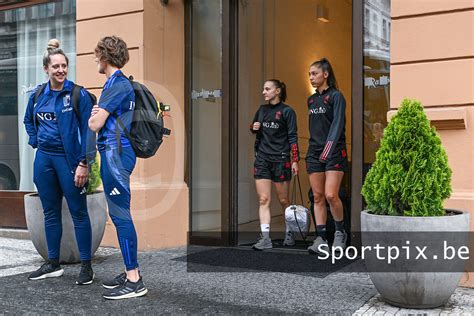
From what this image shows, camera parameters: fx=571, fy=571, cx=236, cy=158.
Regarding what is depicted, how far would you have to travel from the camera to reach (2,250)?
6688mm

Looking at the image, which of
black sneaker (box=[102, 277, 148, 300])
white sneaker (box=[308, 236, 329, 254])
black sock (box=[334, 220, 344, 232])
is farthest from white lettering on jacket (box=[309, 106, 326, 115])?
black sneaker (box=[102, 277, 148, 300])

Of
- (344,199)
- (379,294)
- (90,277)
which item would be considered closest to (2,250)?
(90,277)

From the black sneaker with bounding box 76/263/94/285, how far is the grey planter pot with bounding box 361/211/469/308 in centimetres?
232

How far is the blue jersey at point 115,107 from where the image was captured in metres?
4.20

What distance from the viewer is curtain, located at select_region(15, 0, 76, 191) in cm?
802

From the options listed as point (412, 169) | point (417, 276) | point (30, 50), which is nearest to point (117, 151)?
point (412, 169)

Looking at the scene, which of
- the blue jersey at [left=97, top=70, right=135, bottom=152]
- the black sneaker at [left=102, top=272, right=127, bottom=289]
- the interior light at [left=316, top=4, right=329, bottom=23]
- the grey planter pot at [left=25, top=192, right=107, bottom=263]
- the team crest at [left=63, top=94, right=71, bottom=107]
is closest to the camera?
the blue jersey at [left=97, top=70, right=135, bottom=152]

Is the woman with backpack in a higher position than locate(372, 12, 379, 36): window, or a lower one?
lower

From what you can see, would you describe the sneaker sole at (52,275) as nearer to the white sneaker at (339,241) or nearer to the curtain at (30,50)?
the white sneaker at (339,241)

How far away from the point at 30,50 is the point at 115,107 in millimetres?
4763

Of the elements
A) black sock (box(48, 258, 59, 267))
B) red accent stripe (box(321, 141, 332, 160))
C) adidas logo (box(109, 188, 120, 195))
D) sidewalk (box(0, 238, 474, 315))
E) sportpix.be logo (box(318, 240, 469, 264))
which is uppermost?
red accent stripe (box(321, 141, 332, 160))

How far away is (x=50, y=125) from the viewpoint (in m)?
4.83

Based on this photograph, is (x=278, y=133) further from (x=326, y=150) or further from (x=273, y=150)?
(x=326, y=150)

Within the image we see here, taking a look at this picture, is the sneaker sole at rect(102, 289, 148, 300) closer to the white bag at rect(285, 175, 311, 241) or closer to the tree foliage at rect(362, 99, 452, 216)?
the tree foliage at rect(362, 99, 452, 216)
